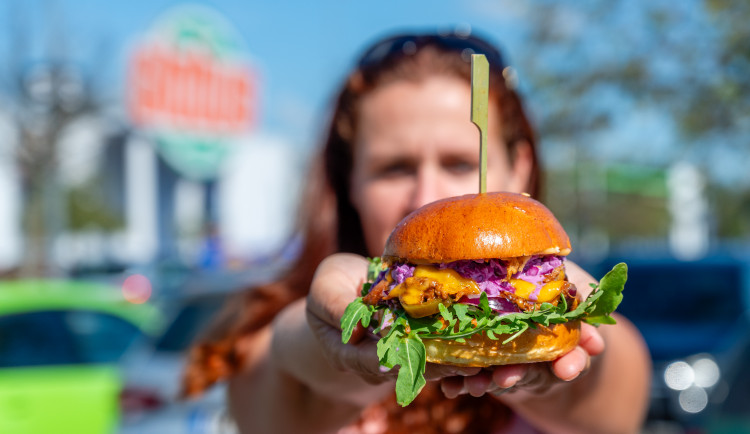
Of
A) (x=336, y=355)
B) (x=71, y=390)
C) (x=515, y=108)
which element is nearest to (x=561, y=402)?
(x=336, y=355)

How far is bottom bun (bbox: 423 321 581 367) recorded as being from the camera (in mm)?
1738

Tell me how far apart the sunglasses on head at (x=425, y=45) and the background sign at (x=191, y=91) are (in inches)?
1083

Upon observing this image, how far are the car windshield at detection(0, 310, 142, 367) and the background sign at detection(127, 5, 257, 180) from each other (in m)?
23.6

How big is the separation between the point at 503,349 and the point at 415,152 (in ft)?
2.68

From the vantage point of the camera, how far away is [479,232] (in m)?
1.81

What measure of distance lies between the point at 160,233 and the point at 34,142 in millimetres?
21717

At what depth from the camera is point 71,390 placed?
231 inches

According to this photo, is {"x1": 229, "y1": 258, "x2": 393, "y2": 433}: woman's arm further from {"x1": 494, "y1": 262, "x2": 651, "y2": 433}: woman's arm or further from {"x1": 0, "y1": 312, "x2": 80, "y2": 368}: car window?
{"x1": 0, "y1": 312, "x2": 80, "y2": 368}: car window

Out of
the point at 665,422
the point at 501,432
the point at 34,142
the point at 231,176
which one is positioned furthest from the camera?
the point at 231,176

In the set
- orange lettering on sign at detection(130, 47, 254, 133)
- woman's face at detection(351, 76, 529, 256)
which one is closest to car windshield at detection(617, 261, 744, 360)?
woman's face at detection(351, 76, 529, 256)

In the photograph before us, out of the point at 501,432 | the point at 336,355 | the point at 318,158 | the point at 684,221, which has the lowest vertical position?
the point at 684,221

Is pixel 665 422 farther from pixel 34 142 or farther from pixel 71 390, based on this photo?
pixel 34 142

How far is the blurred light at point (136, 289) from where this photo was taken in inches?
717

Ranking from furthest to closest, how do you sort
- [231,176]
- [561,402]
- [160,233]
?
1. [231,176]
2. [160,233]
3. [561,402]
